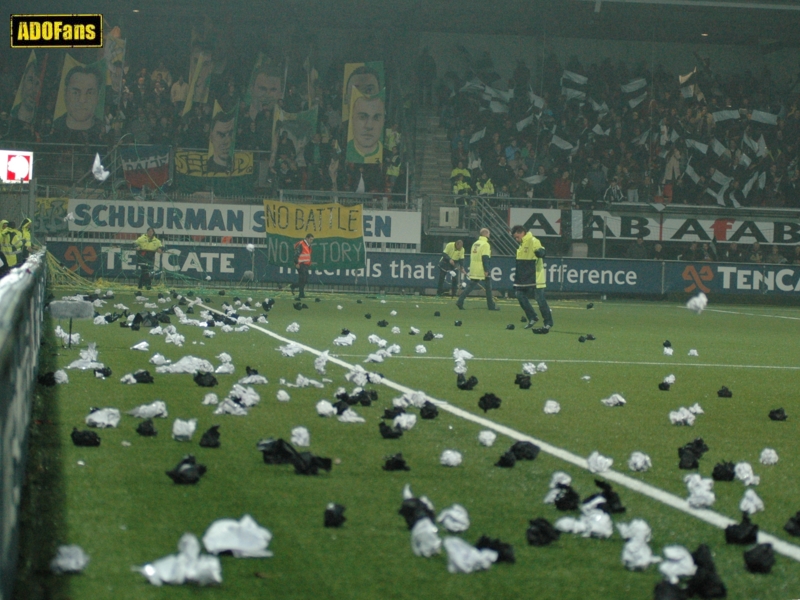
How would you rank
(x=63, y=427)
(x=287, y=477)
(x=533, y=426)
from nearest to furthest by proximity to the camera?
1. (x=287, y=477)
2. (x=63, y=427)
3. (x=533, y=426)

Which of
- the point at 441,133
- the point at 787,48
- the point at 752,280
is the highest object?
the point at 787,48

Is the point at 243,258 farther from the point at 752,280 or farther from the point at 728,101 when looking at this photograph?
the point at 728,101

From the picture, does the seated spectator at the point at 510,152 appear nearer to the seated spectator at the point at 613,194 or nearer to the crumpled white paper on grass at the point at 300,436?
the seated spectator at the point at 613,194

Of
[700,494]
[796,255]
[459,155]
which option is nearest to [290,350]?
[700,494]

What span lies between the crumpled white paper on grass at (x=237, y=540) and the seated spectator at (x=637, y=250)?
3243 cm

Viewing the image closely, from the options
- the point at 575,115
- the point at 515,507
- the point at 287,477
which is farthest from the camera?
the point at 575,115

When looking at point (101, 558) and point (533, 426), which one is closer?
point (101, 558)

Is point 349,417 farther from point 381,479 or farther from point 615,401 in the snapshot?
Answer: point 615,401

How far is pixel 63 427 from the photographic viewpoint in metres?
6.85

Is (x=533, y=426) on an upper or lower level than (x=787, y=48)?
lower

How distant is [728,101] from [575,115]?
19.8 feet

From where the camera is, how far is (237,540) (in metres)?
4.13

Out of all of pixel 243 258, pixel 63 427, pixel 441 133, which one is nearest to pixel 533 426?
pixel 63 427

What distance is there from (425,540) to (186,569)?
910 millimetres
